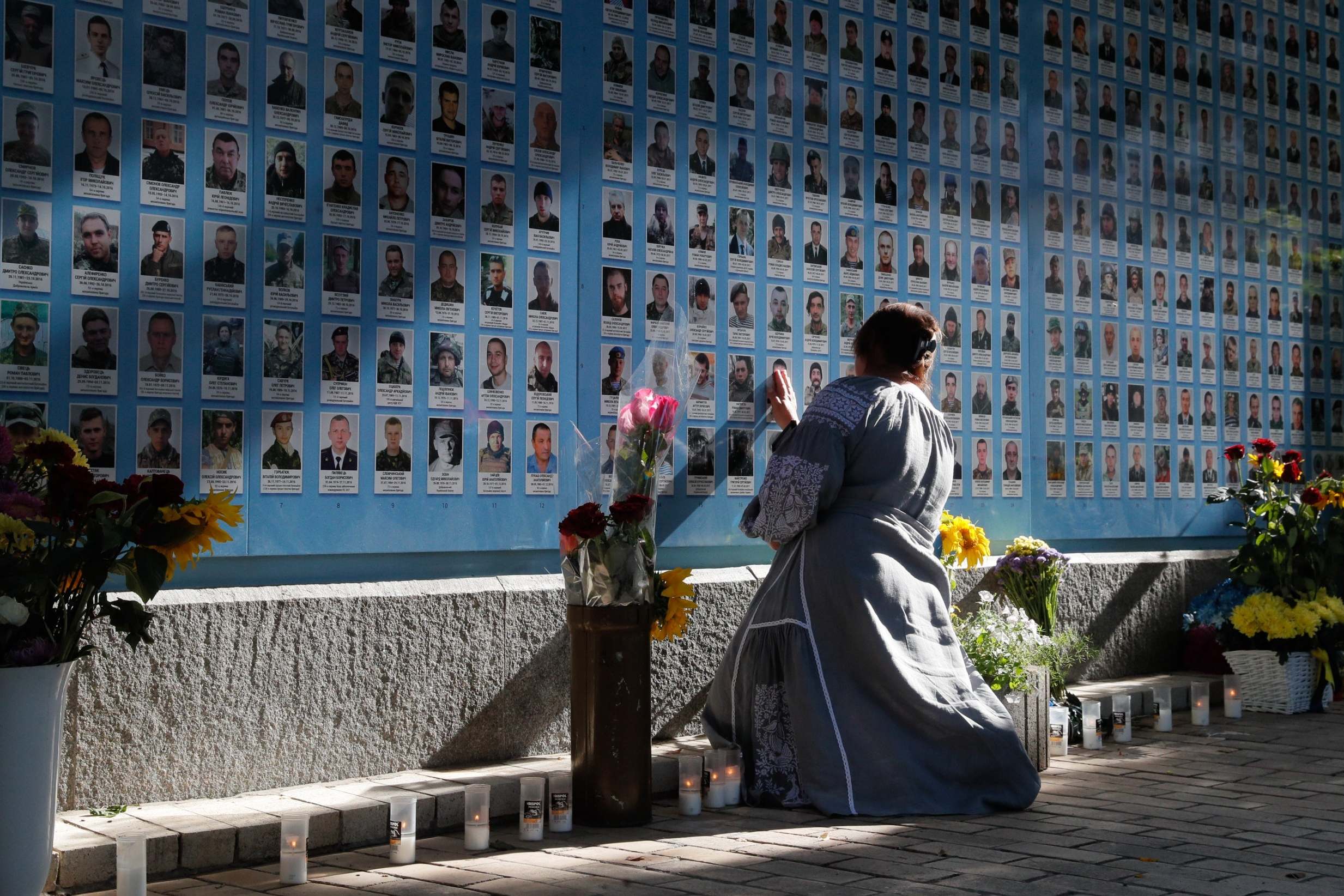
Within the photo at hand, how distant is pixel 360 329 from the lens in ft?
16.8

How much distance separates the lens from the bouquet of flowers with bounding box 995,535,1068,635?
6.57 meters

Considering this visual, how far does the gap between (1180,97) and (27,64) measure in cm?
613

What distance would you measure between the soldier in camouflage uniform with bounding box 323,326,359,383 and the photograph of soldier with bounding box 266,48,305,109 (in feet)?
2.52

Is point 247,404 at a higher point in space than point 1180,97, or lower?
lower

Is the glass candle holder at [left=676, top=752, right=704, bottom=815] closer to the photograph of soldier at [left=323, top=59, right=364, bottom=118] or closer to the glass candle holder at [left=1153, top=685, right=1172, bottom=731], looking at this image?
the photograph of soldier at [left=323, top=59, right=364, bottom=118]

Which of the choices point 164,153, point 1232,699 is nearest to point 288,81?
point 164,153

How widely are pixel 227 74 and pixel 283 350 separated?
908mm

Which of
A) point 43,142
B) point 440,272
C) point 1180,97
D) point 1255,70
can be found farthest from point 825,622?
point 1255,70

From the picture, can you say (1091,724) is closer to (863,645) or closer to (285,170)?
(863,645)

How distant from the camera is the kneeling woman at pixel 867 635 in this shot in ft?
16.4

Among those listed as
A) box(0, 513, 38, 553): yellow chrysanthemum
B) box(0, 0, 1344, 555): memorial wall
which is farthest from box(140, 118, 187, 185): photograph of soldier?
box(0, 513, 38, 553): yellow chrysanthemum

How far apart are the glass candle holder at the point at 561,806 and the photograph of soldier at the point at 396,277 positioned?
5.75 ft

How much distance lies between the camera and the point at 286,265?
495cm

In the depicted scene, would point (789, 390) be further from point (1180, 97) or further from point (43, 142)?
point (1180, 97)
